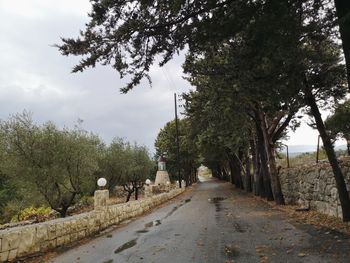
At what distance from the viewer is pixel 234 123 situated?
21078mm

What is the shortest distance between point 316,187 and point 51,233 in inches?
402

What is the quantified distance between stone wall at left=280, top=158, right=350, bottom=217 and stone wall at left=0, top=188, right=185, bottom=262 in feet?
27.8

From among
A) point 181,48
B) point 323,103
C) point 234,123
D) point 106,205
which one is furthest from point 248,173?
point 181,48

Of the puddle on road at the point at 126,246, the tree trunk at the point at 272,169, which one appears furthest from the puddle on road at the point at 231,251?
the tree trunk at the point at 272,169

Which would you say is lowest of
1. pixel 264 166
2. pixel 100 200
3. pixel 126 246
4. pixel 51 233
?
pixel 126 246

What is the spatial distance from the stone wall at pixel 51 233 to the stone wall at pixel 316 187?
27.8ft

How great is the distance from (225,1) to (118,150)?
95.8 ft

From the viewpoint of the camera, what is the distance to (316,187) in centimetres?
1454

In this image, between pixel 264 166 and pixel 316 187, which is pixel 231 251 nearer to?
pixel 316 187

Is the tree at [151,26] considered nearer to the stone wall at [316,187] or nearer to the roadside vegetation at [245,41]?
the roadside vegetation at [245,41]

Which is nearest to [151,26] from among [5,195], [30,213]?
[30,213]

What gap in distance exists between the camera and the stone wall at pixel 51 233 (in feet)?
27.2

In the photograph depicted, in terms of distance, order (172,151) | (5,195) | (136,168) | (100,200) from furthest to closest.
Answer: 1. (172,151)
2. (136,168)
3. (5,195)
4. (100,200)

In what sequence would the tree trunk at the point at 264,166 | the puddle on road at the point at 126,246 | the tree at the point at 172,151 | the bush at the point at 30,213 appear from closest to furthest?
the puddle on road at the point at 126,246
the tree trunk at the point at 264,166
the bush at the point at 30,213
the tree at the point at 172,151
